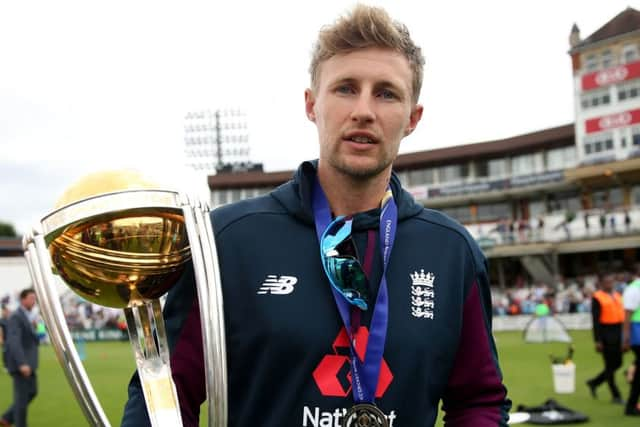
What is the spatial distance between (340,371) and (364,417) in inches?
5.1

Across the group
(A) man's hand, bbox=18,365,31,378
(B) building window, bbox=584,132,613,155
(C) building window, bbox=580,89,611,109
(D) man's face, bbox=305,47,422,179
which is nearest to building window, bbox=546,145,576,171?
(B) building window, bbox=584,132,613,155

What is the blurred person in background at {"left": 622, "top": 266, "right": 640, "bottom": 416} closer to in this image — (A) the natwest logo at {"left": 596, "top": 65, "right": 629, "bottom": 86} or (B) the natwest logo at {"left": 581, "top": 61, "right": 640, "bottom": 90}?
(B) the natwest logo at {"left": 581, "top": 61, "right": 640, "bottom": 90}

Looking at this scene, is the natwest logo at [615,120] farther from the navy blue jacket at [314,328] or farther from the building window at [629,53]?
the navy blue jacket at [314,328]

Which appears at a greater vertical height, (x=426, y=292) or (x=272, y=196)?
(x=272, y=196)

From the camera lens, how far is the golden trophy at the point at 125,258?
118 centimetres

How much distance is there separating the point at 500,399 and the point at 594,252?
39764 mm

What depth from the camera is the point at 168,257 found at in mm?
1312

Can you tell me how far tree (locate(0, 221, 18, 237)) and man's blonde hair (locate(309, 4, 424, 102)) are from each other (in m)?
81.0

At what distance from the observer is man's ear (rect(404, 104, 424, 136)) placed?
1841mm

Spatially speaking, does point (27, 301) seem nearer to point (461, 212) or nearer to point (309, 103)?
point (309, 103)

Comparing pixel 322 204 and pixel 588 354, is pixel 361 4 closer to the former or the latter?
pixel 322 204

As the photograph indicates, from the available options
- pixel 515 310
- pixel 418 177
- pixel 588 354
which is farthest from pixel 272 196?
pixel 418 177

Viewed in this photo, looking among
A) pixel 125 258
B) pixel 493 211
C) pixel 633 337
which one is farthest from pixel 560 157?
pixel 125 258

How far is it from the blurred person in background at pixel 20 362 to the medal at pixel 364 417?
7237mm
